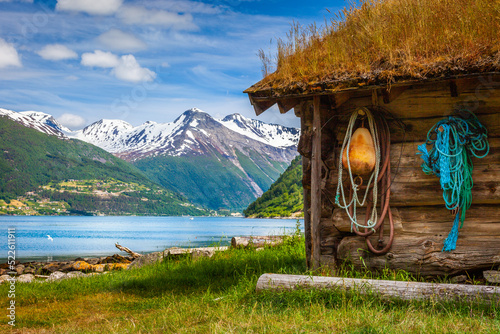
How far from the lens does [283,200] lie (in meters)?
135

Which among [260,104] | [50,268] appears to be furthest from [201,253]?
[50,268]

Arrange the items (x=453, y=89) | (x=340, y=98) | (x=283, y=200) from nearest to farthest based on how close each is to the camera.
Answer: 1. (x=453, y=89)
2. (x=340, y=98)
3. (x=283, y=200)

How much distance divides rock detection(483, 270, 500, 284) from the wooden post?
272cm

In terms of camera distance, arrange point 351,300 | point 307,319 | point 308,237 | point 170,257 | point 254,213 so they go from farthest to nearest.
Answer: point 254,213
point 170,257
point 308,237
point 351,300
point 307,319

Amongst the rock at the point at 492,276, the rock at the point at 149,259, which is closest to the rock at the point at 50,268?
the rock at the point at 149,259

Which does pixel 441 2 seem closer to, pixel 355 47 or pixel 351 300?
pixel 355 47

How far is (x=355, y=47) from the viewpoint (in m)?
8.24

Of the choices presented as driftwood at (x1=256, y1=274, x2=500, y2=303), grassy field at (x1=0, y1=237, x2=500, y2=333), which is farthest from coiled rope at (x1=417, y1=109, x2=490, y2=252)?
grassy field at (x1=0, y1=237, x2=500, y2=333)

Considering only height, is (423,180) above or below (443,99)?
below

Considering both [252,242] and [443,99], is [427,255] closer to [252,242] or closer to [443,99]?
[443,99]

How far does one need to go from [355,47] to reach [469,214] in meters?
3.57

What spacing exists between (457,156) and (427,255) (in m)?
1.74

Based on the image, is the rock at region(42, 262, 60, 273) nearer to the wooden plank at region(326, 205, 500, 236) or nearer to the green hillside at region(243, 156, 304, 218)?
the wooden plank at region(326, 205, 500, 236)

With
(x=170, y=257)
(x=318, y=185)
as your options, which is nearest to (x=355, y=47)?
(x=318, y=185)
